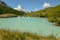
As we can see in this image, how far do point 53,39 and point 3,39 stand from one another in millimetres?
3411

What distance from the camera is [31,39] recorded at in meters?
11.8

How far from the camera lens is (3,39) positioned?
11.9m

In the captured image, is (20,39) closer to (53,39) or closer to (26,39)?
(26,39)

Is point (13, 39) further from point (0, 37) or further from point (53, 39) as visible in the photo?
point (53, 39)

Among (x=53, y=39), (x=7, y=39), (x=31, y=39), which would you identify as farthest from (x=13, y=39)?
(x=53, y=39)

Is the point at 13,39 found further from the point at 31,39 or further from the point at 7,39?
the point at 31,39

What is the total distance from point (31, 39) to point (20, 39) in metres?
0.82

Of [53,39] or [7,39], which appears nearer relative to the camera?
[7,39]

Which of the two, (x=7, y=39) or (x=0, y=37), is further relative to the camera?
(x=0, y=37)

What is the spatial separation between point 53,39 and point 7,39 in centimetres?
318

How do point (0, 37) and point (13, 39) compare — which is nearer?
point (13, 39)

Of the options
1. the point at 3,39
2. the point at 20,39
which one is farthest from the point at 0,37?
the point at 20,39

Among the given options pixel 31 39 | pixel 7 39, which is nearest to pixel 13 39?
pixel 7 39

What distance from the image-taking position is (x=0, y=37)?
12.5 m
